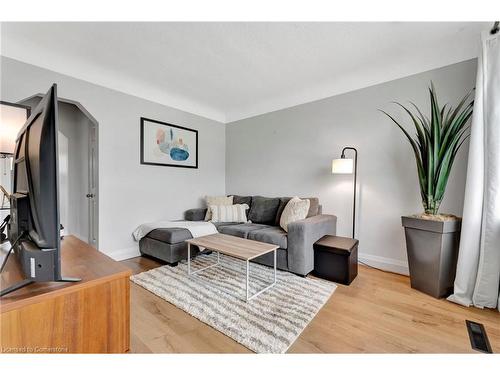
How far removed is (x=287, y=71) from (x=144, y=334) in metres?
2.95

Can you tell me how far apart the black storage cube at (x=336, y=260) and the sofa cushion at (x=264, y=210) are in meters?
0.98

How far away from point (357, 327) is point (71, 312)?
66.6 inches

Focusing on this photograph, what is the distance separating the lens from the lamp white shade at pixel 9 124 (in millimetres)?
1525

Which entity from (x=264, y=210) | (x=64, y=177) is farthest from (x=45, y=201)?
(x=64, y=177)

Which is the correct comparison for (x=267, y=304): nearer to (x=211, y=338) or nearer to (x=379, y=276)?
(x=211, y=338)

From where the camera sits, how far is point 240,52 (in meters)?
2.34

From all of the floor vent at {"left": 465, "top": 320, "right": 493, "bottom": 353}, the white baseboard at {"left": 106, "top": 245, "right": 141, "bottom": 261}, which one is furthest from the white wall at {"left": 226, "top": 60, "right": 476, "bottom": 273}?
the white baseboard at {"left": 106, "top": 245, "right": 141, "bottom": 261}

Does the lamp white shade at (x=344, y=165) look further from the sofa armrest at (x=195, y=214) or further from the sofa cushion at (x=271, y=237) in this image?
the sofa armrest at (x=195, y=214)

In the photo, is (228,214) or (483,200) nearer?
(483,200)

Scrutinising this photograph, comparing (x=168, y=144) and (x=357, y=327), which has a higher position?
(x=168, y=144)

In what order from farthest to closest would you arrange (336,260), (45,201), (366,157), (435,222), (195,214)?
(195,214), (366,157), (336,260), (435,222), (45,201)

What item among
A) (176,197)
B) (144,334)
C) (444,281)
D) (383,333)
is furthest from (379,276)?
(176,197)

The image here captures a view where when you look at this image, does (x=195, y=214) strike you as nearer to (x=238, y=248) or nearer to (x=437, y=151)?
(x=238, y=248)

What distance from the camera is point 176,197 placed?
11.8ft
